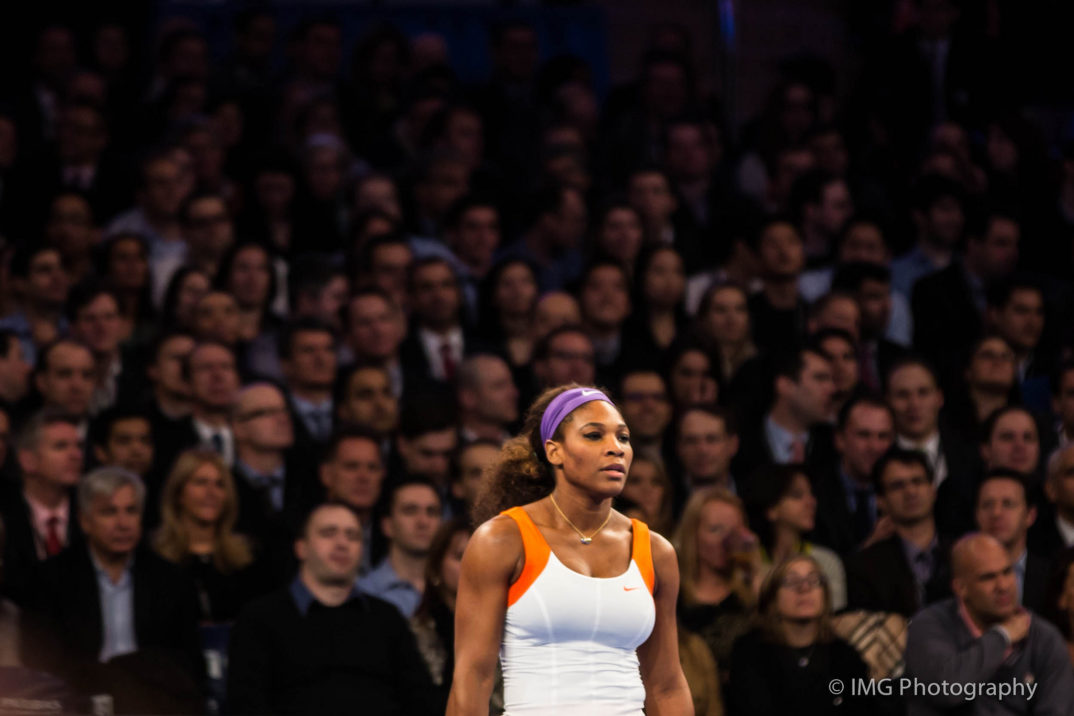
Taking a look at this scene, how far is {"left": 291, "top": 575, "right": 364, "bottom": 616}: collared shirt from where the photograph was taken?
6.51 m

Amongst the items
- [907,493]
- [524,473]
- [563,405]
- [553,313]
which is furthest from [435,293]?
[563,405]

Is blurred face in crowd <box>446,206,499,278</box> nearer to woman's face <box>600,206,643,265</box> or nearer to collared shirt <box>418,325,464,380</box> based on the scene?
woman's face <box>600,206,643,265</box>

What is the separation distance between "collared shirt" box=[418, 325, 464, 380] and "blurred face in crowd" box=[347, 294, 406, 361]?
0.34m

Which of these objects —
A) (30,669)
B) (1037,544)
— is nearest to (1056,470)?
(1037,544)

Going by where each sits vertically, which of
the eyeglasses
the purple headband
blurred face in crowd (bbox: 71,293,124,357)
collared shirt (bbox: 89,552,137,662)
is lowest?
collared shirt (bbox: 89,552,137,662)

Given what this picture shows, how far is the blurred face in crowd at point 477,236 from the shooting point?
9328mm

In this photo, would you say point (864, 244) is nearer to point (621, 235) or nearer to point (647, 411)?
point (621, 235)

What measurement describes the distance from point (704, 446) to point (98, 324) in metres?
2.88

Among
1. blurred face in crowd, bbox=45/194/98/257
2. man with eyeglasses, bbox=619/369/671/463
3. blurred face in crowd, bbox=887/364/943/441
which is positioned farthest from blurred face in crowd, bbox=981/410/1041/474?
blurred face in crowd, bbox=45/194/98/257

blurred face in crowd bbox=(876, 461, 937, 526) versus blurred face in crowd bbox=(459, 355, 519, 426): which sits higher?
blurred face in crowd bbox=(459, 355, 519, 426)

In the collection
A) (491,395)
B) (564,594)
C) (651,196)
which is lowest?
(564,594)

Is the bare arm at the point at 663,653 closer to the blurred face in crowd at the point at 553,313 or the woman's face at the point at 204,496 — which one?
the woman's face at the point at 204,496

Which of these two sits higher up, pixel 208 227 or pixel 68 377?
pixel 208 227

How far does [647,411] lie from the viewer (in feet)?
26.1
